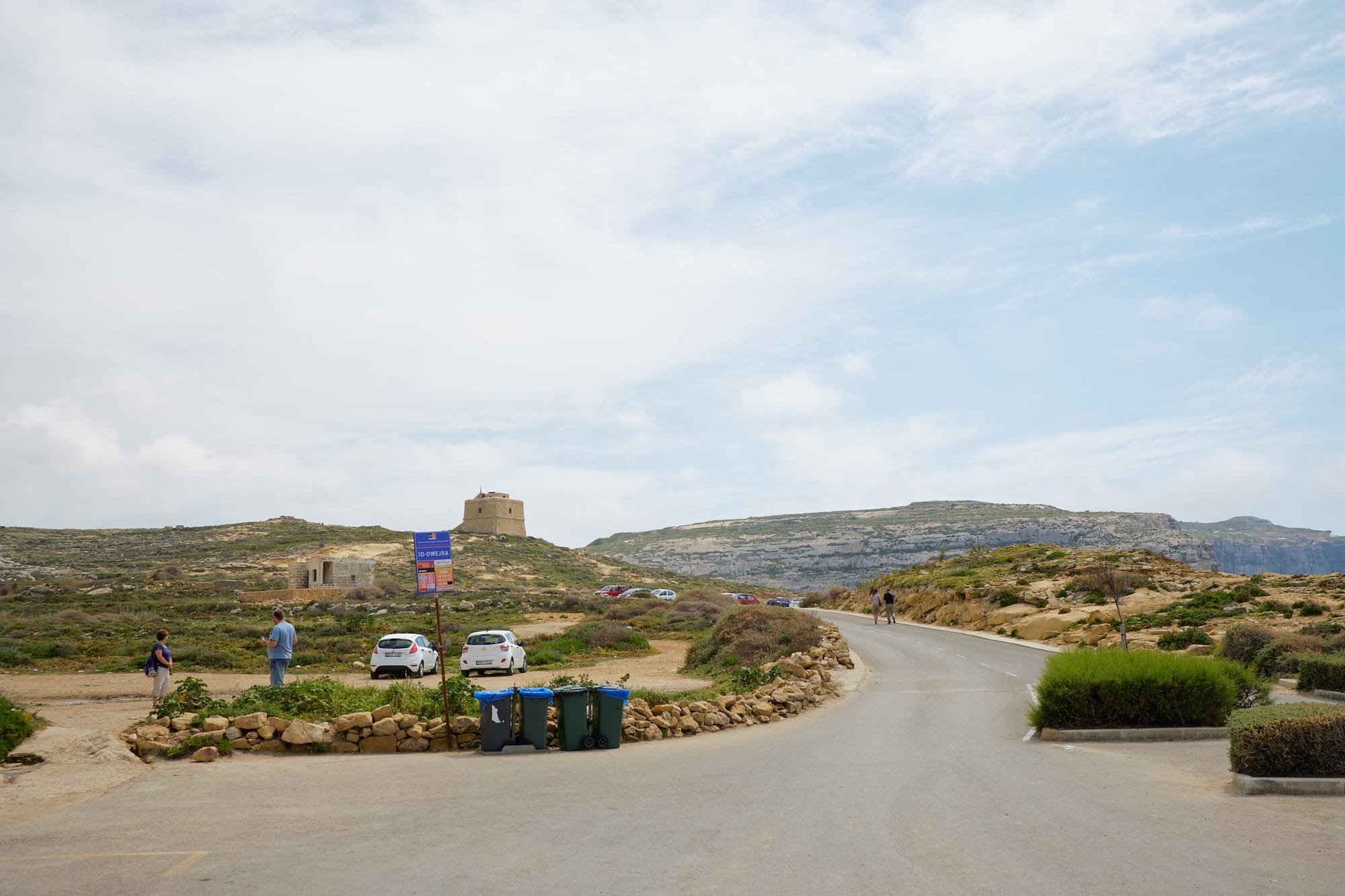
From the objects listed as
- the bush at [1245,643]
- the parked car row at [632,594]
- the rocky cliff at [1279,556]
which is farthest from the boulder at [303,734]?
the rocky cliff at [1279,556]

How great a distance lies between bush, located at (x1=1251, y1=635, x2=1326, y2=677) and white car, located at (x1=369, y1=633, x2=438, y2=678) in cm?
2031

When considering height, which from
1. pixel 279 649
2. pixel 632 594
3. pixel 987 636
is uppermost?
pixel 279 649

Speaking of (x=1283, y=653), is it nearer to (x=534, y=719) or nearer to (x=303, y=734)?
(x=534, y=719)

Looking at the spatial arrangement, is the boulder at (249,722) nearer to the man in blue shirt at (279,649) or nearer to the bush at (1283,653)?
the man in blue shirt at (279,649)

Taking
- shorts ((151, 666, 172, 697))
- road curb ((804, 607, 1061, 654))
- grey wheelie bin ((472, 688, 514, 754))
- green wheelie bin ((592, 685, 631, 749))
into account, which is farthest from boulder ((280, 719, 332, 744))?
road curb ((804, 607, 1061, 654))

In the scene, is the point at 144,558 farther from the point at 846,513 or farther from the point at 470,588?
the point at 846,513

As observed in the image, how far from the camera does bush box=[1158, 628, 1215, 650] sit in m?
27.5

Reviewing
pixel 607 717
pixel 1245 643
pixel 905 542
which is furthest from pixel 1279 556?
pixel 607 717

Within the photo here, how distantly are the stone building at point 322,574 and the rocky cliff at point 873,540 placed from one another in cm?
7858

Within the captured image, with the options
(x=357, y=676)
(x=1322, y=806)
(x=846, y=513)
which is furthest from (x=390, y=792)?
(x=846, y=513)

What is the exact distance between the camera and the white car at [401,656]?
86.6 feet

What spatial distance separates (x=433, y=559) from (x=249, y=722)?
331 centimetres

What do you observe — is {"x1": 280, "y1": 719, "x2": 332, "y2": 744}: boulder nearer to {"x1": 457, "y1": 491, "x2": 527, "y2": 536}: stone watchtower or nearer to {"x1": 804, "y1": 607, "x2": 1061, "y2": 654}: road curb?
{"x1": 804, "y1": 607, "x2": 1061, "y2": 654}: road curb

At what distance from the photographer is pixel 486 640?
28031mm
